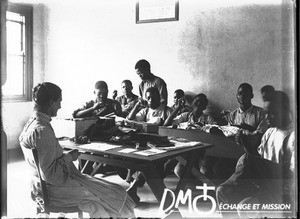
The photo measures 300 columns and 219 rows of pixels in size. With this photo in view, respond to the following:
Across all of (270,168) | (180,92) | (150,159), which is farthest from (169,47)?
(270,168)

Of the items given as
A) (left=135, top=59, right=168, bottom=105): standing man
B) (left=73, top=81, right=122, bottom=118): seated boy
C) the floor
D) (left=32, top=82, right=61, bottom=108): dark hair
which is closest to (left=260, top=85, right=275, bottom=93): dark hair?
(left=135, top=59, right=168, bottom=105): standing man

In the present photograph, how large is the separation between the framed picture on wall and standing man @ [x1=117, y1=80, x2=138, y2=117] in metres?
0.51

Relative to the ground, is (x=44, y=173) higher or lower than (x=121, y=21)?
lower

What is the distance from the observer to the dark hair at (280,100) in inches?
90.8

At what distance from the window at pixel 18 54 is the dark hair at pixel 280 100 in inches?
65.7

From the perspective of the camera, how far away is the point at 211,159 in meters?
2.78

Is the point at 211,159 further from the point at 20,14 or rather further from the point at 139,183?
the point at 20,14

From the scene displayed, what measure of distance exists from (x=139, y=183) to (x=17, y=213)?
0.95 metres

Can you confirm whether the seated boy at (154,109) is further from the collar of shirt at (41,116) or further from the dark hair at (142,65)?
the collar of shirt at (41,116)

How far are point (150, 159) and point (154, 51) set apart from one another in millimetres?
871

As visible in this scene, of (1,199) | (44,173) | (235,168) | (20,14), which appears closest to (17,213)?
(1,199)

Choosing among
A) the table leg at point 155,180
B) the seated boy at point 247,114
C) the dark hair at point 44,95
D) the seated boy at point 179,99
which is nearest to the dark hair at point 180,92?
the seated boy at point 179,99

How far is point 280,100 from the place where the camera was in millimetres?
2363

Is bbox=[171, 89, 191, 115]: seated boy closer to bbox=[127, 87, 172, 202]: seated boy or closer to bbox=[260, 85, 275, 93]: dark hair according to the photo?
bbox=[127, 87, 172, 202]: seated boy
